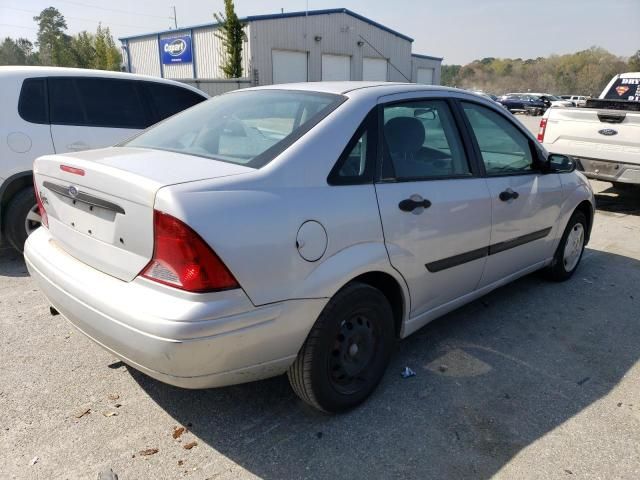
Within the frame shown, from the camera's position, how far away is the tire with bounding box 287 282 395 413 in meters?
2.36

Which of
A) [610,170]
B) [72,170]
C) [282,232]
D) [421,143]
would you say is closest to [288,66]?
[610,170]

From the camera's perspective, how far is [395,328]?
9.62 ft

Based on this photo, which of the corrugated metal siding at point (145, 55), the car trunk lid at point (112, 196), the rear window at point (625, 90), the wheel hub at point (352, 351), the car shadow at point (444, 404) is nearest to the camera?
the car trunk lid at point (112, 196)

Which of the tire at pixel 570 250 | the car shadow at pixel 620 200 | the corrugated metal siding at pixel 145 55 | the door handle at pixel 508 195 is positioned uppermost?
the corrugated metal siding at pixel 145 55

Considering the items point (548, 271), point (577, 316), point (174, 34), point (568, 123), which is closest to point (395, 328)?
point (577, 316)

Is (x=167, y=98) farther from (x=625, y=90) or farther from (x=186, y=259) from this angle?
(x=625, y=90)

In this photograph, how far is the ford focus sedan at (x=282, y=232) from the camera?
6.51 ft

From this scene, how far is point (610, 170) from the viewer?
7160 millimetres

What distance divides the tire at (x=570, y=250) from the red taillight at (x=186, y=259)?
338cm

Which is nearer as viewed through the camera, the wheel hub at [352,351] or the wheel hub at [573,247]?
the wheel hub at [352,351]

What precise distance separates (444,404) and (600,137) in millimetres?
6057

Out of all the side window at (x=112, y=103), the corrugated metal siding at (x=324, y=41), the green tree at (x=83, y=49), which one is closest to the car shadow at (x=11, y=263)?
the side window at (x=112, y=103)

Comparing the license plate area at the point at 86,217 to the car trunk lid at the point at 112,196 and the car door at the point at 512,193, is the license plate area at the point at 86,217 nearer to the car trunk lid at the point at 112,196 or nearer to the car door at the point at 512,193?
the car trunk lid at the point at 112,196

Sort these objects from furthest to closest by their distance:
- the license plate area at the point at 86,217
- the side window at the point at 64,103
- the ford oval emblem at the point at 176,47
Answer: the ford oval emblem at the point at 176,47 → the side window at the point at 64,103 → the license plate area at the point at 86,217
